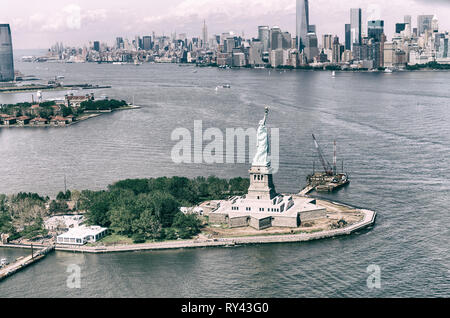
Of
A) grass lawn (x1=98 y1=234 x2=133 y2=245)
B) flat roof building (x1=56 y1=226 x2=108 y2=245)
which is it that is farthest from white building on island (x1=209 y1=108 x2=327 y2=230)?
flat roof building (x1=56 y1=226 x2=108 y2=245)

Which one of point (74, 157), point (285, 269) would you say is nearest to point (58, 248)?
point (285, 269)

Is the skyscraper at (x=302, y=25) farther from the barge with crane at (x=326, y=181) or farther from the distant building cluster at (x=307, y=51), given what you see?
the barge with crane at (x=326, y=181)

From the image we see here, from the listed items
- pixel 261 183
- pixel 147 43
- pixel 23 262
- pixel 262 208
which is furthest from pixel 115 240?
pixel 147 43

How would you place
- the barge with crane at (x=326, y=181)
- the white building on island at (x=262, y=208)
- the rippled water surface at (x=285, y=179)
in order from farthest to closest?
the barge with crane at (x=326, y=181), the white building on island at (x=262, y=208), the rippled water surface at (x=285, y=179)

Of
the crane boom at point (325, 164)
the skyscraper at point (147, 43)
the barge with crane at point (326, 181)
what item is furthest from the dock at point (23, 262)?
the skyscraper at point (147, 43)

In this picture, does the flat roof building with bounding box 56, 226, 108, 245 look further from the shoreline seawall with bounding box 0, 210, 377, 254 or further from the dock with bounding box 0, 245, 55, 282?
the dock with bounding box 0, 245, 55, 282

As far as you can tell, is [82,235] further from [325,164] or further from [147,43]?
[147,43]

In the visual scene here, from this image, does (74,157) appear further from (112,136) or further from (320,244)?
(320,244)
